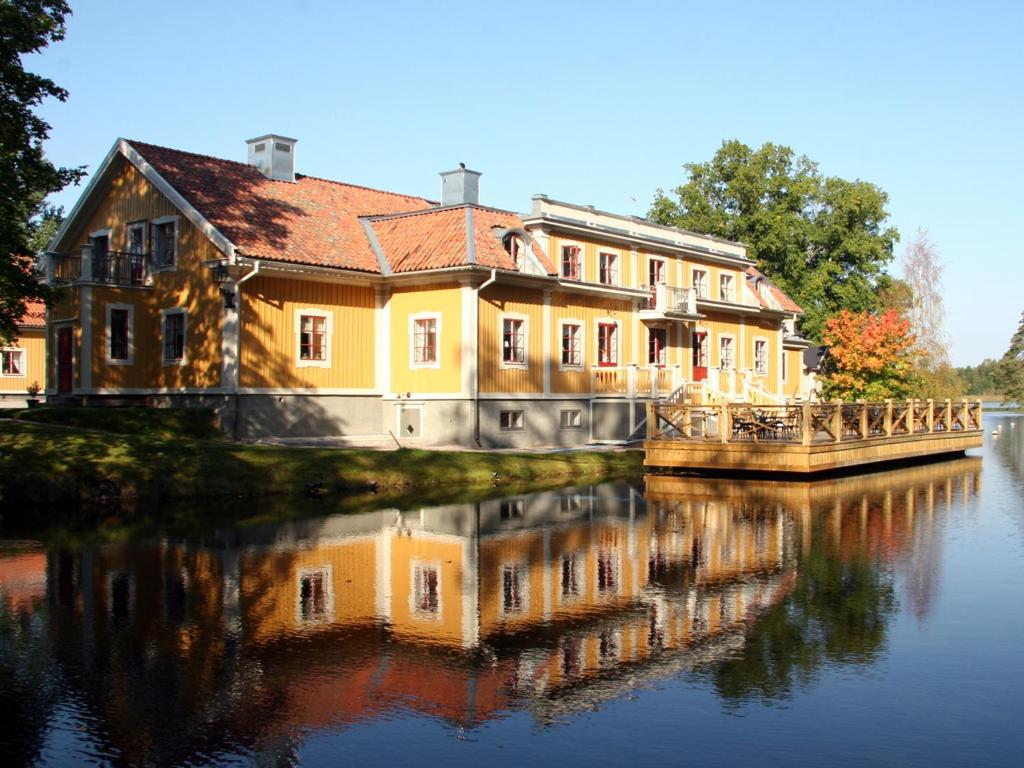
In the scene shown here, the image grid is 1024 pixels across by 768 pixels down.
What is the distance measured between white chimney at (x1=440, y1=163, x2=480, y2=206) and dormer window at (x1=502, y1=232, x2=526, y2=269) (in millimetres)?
3798

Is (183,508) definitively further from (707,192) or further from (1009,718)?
(707,192)

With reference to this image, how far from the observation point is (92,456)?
22.0 meters

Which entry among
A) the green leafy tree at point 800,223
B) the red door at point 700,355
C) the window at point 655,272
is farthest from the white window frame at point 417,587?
the green leafy tree at point 800,223

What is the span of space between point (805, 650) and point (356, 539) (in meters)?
8.33

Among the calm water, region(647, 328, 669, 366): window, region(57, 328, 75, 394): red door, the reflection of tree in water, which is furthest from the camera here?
region(647, 328, 669, 366): window

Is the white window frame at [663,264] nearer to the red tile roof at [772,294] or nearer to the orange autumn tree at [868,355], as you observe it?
the red tile roof at [772,294]

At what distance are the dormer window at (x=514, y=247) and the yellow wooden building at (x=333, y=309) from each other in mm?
45

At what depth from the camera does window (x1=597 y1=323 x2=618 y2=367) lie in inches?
1451

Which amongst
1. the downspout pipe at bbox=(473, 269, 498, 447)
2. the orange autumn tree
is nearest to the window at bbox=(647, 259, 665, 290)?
the downspout pipe at bbox=(473, 269, 498, 447)

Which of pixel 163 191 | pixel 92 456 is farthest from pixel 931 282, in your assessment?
pixel 92 456

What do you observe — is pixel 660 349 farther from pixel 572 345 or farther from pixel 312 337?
pixel 312 337

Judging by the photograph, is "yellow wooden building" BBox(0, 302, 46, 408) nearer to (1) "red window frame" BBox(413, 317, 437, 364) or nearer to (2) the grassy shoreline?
(2) the grassy shoreline

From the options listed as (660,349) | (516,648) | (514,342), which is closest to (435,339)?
(514,342)

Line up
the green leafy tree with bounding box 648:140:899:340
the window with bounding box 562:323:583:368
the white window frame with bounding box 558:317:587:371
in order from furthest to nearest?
1. the green leafy tree with bounding box 648:140:899:340
2. the window with bounding box 562:323:583:368
3. the white window frame with bounding box 558:317:587:371
